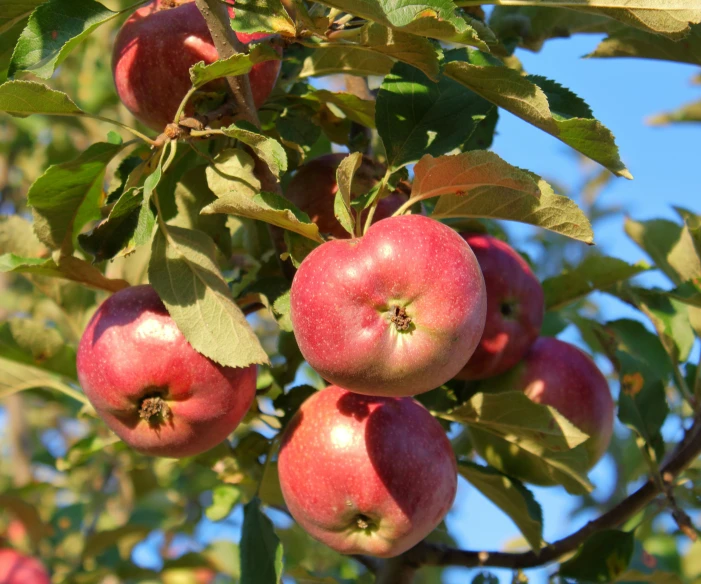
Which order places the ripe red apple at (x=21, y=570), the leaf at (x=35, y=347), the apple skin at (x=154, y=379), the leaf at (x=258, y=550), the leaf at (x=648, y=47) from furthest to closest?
the ripe red apple at (x=21, y=570) → the leaf at (x=35, y=347) → the leaf at (x=648, y=47) → the leaf at (x=258, y=550) → the apple skin at (x=154, y=379)

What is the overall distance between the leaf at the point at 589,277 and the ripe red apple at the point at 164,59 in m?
0.79

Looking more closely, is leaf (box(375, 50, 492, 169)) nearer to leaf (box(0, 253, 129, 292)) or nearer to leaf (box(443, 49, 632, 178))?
leaf (box(443, 49, 632, 178))

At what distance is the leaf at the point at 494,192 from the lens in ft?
3.68

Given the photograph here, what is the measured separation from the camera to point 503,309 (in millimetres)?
1579

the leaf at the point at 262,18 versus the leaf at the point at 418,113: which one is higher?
the leaf at the point at 262,18

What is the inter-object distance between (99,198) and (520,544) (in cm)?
209

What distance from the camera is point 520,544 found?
287cm

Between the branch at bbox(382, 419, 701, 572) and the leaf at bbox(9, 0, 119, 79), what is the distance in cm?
110

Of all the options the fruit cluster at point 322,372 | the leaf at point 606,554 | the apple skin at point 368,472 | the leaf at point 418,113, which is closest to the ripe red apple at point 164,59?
the fruit cluster at point 322,372

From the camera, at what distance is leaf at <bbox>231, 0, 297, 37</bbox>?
115 centimetres

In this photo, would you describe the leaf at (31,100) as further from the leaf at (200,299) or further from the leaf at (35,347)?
the leaf at (35,347)

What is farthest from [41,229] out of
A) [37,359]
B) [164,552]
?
[164,552]

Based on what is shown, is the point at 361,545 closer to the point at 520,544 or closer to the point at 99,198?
the point at 99,198

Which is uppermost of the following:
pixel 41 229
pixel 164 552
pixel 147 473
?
pixel 41 229
